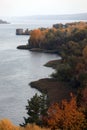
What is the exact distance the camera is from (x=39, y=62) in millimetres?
55781

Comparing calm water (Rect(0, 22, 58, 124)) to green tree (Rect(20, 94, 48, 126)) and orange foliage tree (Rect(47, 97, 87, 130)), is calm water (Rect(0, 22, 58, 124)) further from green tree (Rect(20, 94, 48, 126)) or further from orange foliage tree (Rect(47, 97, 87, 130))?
orange foliage tree (Rect(47, 97, 87, 130))

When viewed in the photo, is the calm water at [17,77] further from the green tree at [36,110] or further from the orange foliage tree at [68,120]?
the orange foliage tree at [68,120]

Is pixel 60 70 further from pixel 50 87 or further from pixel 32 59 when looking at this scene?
pixel 32 59

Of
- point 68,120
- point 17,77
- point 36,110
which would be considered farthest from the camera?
point 17,77

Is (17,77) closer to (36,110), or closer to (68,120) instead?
(36,110)

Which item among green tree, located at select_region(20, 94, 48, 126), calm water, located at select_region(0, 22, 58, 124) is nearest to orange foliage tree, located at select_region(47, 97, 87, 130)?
green tree, located at select_region(20, 94, 48, 126)

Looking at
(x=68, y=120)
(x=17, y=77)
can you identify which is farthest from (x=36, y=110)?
(x=17, y=77)

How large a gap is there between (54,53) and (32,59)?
8809 mm

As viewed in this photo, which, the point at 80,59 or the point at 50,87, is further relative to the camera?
the point at 80,59

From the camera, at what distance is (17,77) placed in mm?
42844

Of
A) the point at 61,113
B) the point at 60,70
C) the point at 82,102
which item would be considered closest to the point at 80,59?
the point at 60,70

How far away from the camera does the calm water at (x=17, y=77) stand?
29.4 metres

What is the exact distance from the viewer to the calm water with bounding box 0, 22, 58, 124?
2939 cm

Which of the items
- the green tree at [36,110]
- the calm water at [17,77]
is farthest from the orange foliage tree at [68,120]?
the calm water at [17,77]
